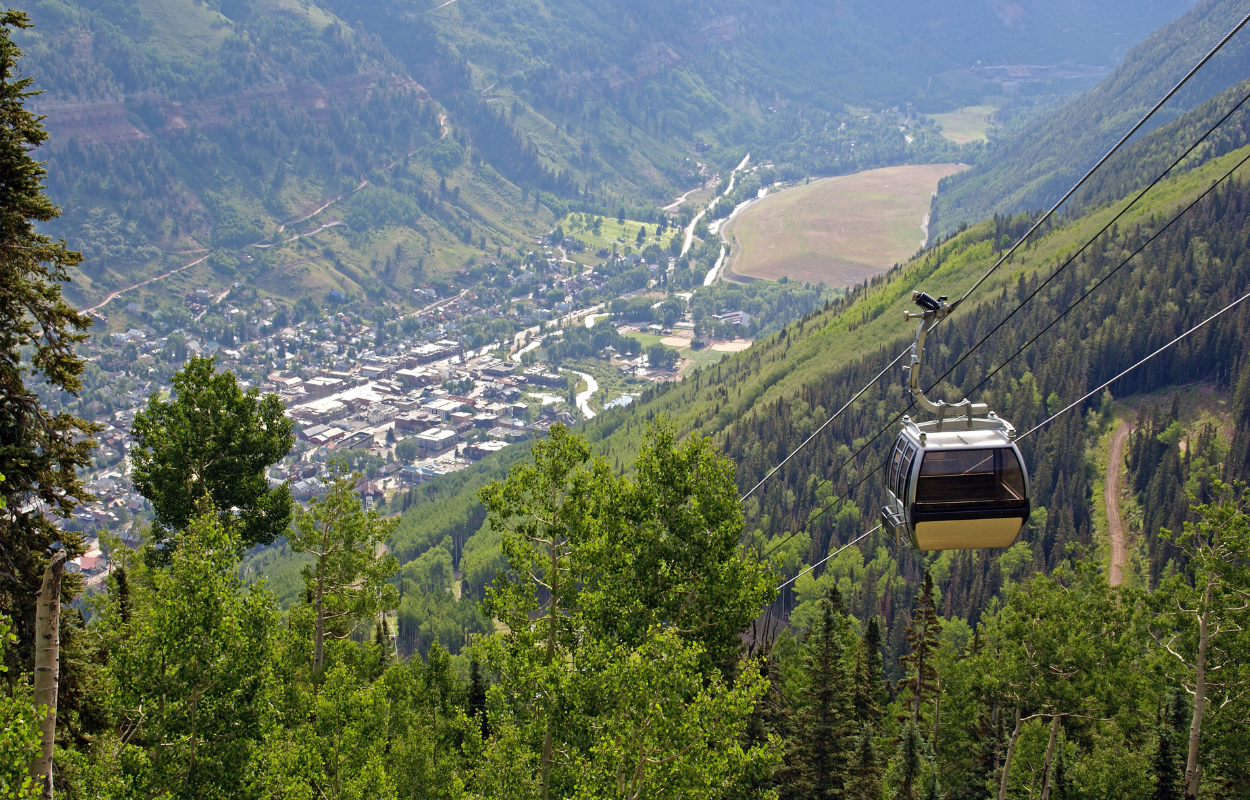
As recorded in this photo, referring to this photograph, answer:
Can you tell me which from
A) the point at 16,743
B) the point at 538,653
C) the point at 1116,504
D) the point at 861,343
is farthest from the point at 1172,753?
the point at 861,343

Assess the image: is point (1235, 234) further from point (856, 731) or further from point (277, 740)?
point (277, 740)

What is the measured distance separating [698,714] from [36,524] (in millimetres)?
15172

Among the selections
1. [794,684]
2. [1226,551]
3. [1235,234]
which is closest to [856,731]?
[794,684]

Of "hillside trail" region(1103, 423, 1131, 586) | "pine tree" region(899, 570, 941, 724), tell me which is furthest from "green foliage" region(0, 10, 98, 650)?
"hillside trail" region(1103, 423, 1131, 586)

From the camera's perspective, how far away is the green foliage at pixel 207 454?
32.8 metres

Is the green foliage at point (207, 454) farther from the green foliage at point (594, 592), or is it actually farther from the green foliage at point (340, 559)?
the green foliage at point (594, 592)

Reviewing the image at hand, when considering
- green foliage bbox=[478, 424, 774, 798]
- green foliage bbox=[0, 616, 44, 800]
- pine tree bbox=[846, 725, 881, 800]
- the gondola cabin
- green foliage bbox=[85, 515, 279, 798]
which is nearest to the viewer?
green foliage bbox=[0, 616, 44, 800]

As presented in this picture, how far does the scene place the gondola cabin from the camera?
22.5 metres

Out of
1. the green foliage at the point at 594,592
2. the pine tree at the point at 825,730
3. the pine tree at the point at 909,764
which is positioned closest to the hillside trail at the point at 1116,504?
the pine tree at the point at 909,764

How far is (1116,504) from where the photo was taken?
11219cm

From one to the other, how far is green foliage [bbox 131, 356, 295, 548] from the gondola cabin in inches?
880

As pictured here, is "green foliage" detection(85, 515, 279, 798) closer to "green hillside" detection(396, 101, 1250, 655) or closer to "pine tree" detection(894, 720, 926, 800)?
"pine tree" detection(894, 720, 926, 800)

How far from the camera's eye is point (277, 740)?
831 inches

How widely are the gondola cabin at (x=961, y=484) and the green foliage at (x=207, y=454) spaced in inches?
880
